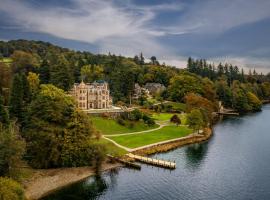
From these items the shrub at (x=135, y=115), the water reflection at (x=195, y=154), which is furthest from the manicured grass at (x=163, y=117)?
the water reflection at (x=195, y=154)

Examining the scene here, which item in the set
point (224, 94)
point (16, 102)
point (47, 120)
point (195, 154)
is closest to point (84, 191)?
point (47, 120)

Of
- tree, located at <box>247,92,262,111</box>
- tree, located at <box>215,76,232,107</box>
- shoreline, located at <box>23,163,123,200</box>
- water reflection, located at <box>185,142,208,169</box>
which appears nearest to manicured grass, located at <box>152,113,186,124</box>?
water reflection, located at <box>185,142,208,169</box>

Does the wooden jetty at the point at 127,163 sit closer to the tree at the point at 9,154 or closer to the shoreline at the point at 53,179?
the shoreline at the point at 53,179

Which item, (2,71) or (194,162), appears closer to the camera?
(194,162)

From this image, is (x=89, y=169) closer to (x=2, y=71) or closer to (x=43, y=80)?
(x=2, y=71)

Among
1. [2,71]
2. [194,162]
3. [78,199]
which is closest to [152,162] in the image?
[194,162]
